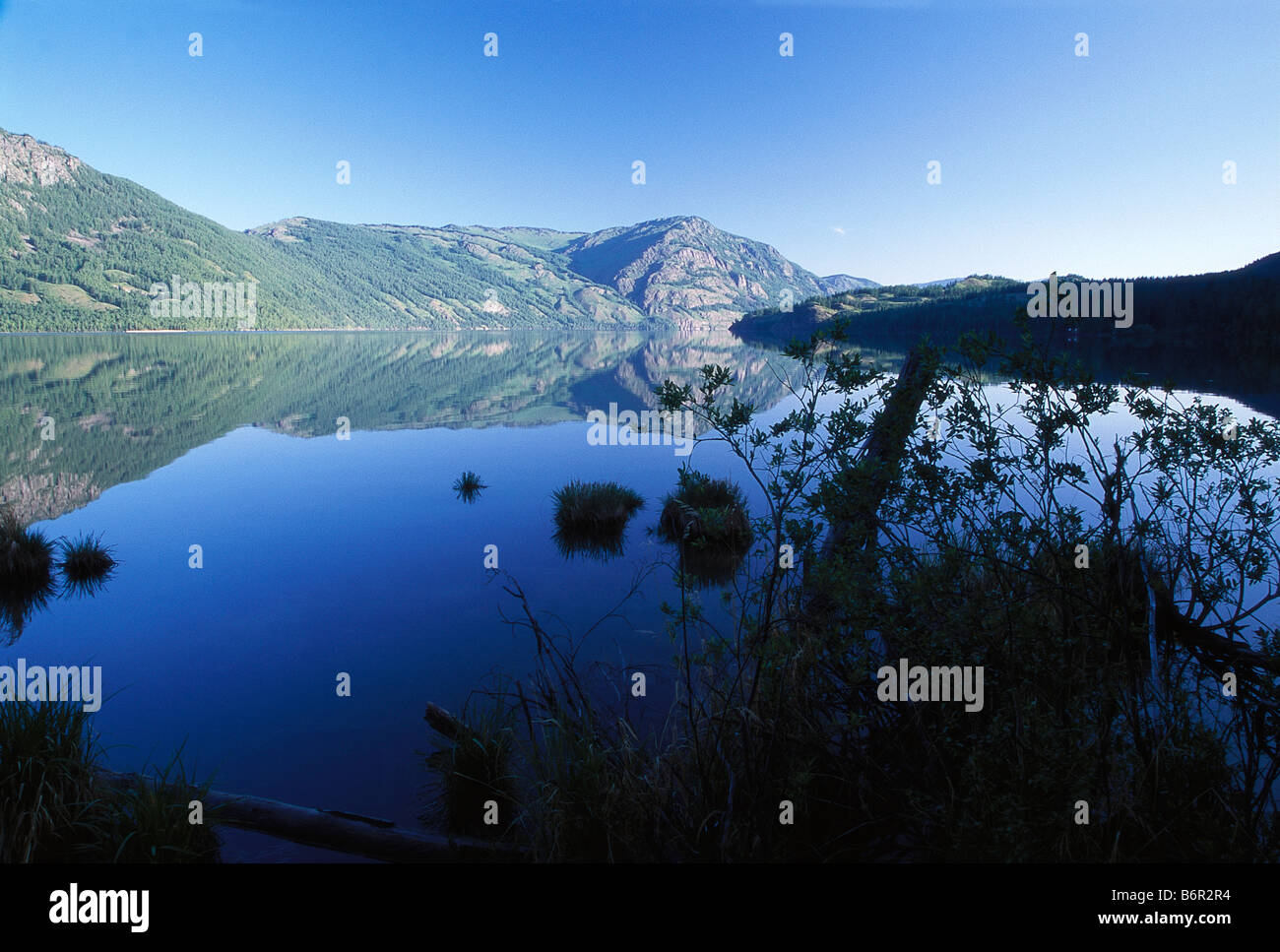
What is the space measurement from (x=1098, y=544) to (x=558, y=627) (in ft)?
17.4

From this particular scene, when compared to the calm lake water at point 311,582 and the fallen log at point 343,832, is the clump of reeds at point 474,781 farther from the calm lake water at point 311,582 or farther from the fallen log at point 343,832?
the fallen log at point 343,832

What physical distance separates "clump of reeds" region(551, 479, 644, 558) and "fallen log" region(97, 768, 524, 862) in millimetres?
6460

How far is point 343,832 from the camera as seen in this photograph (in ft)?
12.4

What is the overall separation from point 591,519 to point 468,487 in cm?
406

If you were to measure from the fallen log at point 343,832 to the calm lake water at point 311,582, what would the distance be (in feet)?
0.69

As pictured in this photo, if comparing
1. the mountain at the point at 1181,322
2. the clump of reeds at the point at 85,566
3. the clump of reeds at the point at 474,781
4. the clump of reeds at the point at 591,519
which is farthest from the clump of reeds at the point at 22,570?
the mountain at the point at 1181,322

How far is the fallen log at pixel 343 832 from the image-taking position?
366 centimetres

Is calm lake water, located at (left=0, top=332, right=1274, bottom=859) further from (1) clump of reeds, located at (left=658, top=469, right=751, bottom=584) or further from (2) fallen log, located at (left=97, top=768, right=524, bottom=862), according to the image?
(1) clump of reeds, located at (left=658, top=469, right=751, bottom=584)

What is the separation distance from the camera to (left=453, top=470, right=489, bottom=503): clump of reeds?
13.8m

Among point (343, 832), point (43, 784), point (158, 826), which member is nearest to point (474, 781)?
point (343, 832)

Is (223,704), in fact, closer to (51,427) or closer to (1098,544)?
(1098,544)

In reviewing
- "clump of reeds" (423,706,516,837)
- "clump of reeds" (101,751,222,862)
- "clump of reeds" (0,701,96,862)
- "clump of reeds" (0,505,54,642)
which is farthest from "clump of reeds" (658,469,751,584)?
"clump of reeds" (0,505,54,642)

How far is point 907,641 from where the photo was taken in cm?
429
